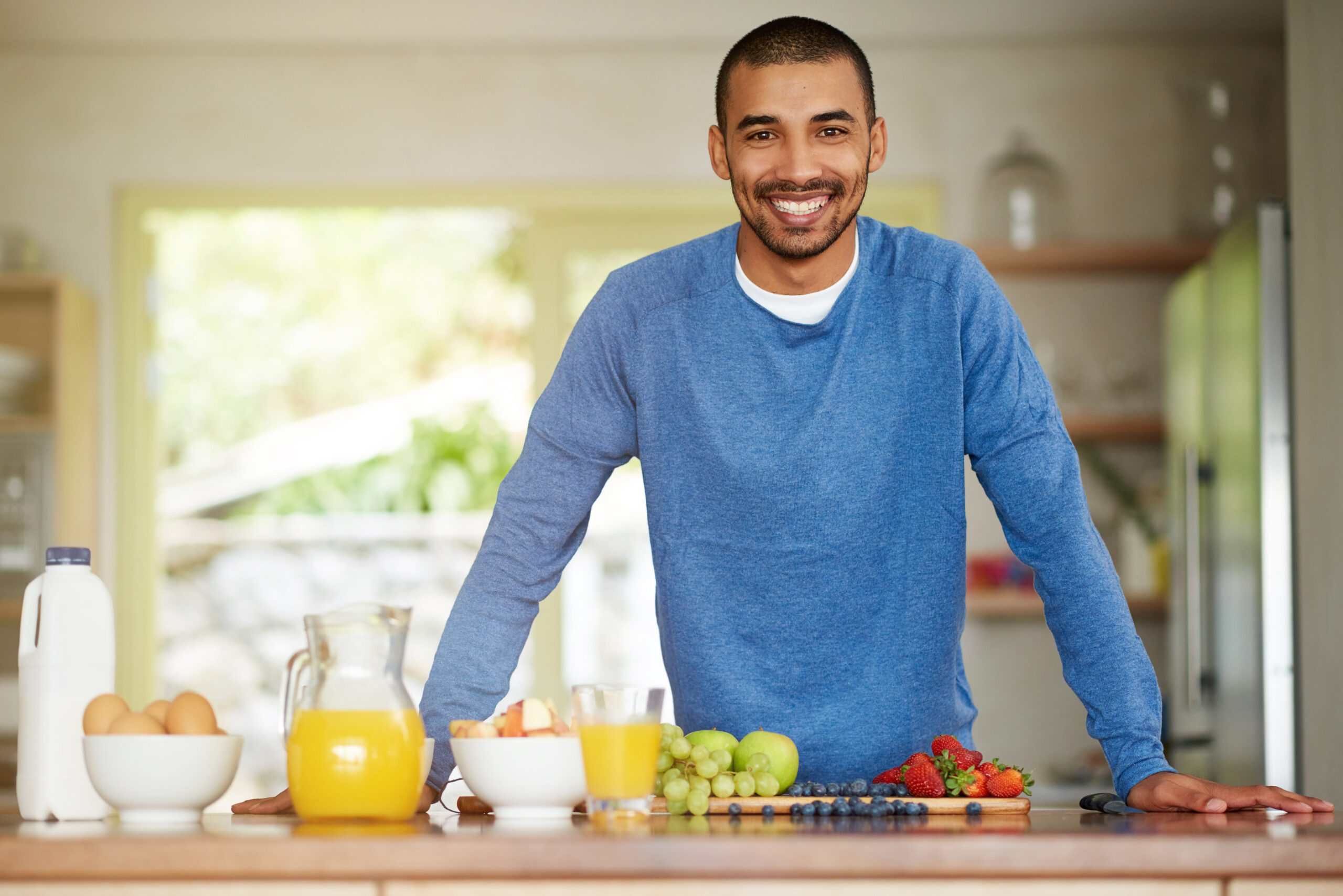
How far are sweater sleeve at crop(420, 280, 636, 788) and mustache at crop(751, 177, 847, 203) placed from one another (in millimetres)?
256

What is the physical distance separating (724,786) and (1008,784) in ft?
0.91

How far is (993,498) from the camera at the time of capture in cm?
164

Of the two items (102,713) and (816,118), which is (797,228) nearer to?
(816,118)

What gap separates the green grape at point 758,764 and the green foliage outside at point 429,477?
5.14 metres

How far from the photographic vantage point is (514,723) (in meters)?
1.21

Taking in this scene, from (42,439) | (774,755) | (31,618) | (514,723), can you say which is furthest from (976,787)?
(42,439)

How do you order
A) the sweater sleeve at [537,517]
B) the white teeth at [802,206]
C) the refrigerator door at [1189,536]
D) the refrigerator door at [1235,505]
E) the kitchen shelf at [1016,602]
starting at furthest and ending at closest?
the kitchen shelf at [1016,602], the refrigerator door at [1189,536], the refrigerator door at [1235,505], the white teeth at [802,206], the sweater sleeve at [537,517]

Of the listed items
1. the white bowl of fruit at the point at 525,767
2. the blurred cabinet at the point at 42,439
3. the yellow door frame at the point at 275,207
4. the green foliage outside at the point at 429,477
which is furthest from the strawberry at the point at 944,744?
the green foliage outside at the point at 429,477

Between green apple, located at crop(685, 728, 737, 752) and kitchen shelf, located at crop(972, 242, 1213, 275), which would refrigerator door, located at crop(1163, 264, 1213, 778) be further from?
green apple, located at crop(685, 728, 737, 752)

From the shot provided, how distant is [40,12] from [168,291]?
10.6ft

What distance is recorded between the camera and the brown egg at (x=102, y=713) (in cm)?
119

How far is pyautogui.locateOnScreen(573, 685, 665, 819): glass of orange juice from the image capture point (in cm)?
114

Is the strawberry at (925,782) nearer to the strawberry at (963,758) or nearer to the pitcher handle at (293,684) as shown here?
the strawberry at (963,758)

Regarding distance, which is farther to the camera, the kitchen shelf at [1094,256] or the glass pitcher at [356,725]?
the kitchen shelf at [1094,256]
